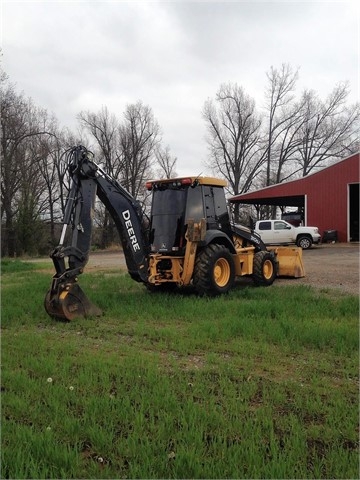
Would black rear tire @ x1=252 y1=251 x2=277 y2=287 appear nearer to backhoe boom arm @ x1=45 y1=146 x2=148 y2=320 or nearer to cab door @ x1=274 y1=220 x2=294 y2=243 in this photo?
backhoe boom arm @ x1=45 y1=146 x2=148 y2=320

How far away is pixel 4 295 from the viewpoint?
1007 cm

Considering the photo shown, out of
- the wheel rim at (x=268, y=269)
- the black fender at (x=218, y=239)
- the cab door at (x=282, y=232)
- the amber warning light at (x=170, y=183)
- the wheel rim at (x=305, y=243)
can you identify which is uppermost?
the amber warning light at (x=170, y=183)

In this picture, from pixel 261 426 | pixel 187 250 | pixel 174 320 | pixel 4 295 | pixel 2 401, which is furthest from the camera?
pixel 4 295

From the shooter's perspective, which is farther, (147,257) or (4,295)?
(4,295)

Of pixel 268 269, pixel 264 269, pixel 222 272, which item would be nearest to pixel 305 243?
pixel 268 269

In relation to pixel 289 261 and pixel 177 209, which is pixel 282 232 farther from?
pixel 177 209

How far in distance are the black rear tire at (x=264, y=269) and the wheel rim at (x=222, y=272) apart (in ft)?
5.12

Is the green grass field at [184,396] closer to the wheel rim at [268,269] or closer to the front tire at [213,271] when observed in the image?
the front tire at [213,271]

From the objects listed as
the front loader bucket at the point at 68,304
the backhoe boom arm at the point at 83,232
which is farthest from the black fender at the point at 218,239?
the front loader bucket at the point at 68,304

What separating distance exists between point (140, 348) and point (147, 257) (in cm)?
350

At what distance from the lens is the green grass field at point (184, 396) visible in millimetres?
2852

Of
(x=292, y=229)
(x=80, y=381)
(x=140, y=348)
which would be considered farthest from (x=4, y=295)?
(x=292, y=229)

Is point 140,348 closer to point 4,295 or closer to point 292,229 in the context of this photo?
point 4,295

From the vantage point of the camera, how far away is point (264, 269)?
11.3 meters
